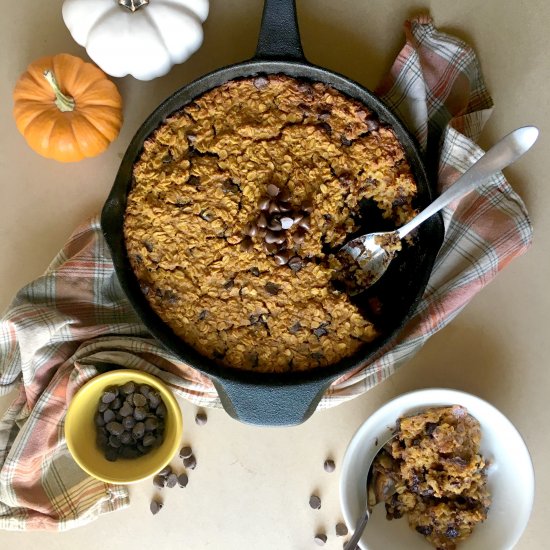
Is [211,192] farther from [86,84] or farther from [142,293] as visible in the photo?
[86,84]

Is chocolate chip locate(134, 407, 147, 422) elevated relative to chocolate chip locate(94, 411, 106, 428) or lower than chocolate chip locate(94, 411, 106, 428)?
elevated

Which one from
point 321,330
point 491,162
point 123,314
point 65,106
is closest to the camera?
point 491,162

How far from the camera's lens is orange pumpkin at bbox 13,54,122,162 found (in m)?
1.66

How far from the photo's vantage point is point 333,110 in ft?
5.16

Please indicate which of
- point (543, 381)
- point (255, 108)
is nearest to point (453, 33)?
point (255, 108)

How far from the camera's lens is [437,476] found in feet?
5.37

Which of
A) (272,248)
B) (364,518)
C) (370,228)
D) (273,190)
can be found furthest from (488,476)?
(273,190)

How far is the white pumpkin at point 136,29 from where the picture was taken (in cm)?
163

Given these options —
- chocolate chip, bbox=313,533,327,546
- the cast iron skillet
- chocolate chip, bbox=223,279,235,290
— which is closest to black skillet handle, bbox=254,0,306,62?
the cast iron skillet

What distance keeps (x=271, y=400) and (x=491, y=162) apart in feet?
2.41

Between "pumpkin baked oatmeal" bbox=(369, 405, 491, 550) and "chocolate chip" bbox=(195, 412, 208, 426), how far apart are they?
1.57 feet

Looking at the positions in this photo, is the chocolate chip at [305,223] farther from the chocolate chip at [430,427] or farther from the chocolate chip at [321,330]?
the chocolate chip at [430,427]

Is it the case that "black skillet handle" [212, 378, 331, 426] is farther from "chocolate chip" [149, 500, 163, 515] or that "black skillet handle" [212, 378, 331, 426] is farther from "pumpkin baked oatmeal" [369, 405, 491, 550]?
"chocolate chip" [149, 500, 163, 515]

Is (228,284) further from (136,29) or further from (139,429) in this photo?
(136,29)
